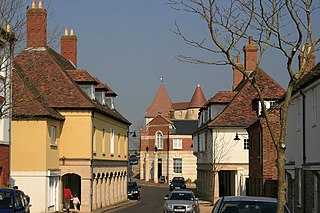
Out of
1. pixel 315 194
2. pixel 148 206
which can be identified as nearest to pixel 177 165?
pixel 148 206

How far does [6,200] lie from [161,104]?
11864 cm

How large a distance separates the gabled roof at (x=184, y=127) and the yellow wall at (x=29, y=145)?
216 ft

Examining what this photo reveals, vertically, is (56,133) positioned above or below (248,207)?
above

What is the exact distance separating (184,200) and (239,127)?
1794cm

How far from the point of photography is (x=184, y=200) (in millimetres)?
33094

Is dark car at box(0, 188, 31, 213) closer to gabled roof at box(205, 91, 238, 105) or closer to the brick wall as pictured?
the brick wall

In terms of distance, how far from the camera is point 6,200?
20516 mm

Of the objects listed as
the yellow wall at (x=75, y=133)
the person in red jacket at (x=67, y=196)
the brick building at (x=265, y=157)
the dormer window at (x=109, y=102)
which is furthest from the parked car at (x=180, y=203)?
the dormer window at (x=109, y=102)

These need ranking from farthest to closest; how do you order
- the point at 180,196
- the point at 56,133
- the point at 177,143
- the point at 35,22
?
the point at 177,143 → the point at 35,22 → the point at 56,133 → the point at 180,196

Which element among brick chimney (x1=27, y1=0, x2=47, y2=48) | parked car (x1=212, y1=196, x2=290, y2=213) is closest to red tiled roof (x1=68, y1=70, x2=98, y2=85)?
brick chimney (x1=27, y1=0, x2=47, y2=48)

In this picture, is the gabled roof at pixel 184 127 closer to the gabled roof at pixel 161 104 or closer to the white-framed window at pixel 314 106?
the gabled roof at pixel 161 104

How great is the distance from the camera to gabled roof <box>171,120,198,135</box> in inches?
3947

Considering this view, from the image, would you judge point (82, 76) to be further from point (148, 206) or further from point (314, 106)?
point (314, 106)

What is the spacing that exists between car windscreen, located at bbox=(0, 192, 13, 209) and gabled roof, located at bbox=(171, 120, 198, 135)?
7949 centimetres
